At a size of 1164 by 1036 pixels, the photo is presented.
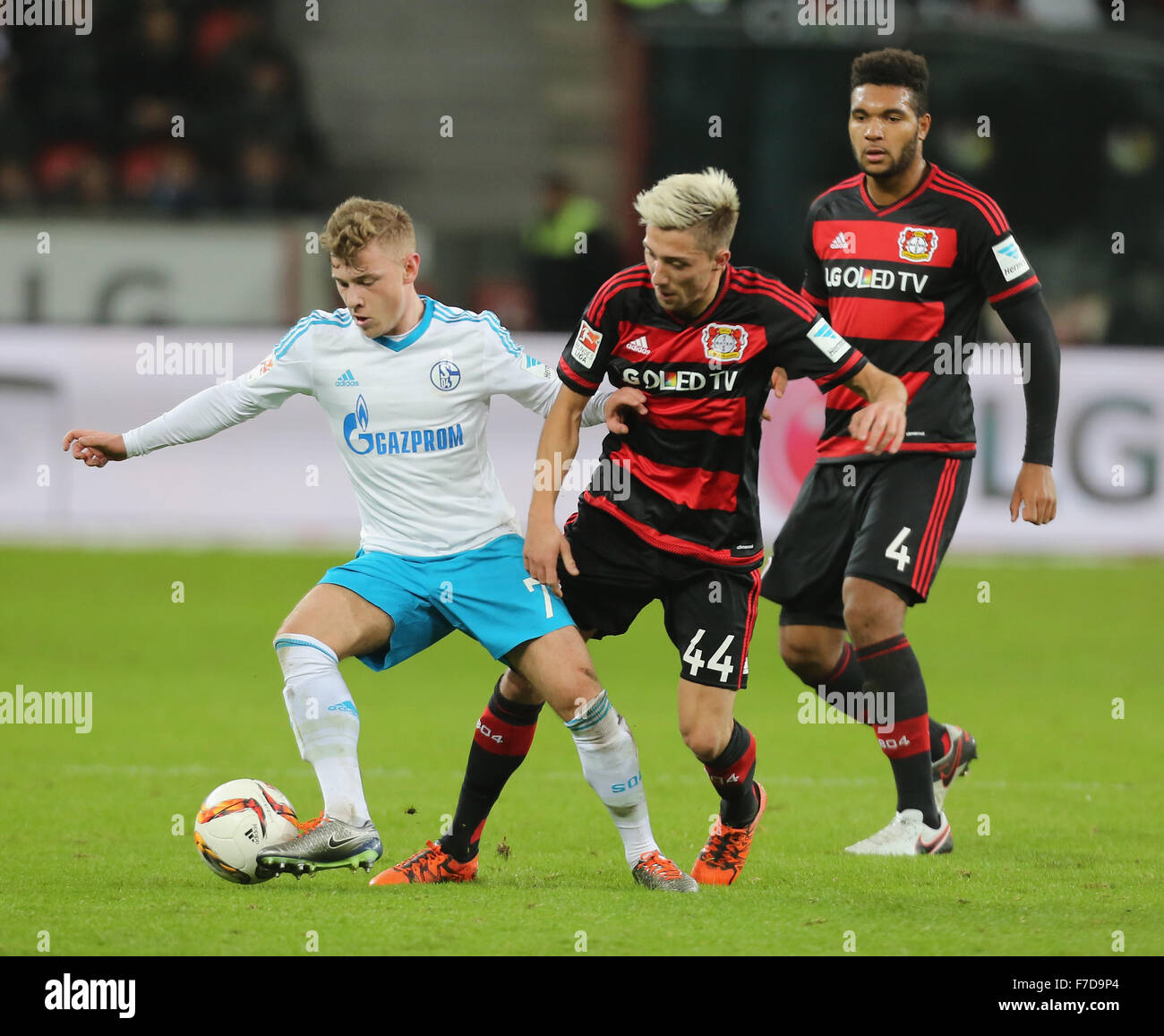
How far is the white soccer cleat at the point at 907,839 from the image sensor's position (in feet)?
18.2

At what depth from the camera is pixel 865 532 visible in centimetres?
562

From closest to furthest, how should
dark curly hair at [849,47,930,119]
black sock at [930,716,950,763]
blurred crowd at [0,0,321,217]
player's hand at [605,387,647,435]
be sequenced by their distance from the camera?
player's hand at [605,387,647,435] < dark curly hair at [849,47,930,119] < black sock at [930,716,950,763] < blurred crowd at [0,0,321,217]

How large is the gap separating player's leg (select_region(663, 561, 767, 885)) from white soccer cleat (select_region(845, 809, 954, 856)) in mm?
496

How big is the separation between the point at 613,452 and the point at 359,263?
95cm

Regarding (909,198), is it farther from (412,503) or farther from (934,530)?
(412,503)

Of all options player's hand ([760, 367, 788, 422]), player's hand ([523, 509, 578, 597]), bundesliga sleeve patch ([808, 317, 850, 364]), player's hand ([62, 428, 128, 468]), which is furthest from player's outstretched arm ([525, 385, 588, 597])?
player's hand ([62, 428, 128, 468])

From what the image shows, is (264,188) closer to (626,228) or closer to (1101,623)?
(626,228)

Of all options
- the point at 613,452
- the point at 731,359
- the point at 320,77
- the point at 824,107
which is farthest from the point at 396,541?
→ the point at 320,77

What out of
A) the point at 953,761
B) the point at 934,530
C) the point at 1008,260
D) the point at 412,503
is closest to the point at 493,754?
the point at 412,503

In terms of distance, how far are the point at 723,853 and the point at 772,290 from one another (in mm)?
1618

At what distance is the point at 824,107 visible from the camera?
16.8 metres

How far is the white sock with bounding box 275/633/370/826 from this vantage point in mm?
4742

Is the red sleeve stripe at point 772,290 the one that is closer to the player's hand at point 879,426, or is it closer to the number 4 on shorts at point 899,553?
the player's hand at point 879,426

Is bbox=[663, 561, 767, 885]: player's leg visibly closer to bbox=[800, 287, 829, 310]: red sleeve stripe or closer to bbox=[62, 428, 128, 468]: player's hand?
bbox=[800, 287, 829, 310]: red sleeve stripe
